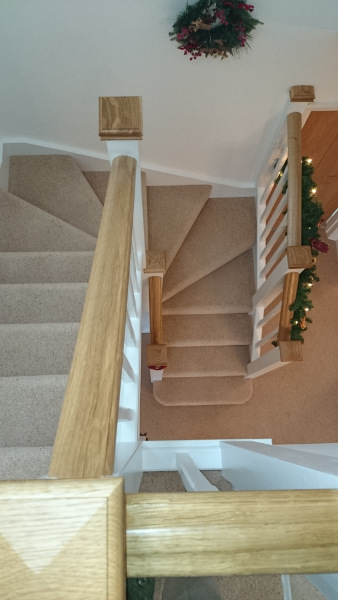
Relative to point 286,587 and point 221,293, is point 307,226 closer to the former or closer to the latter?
point 221,293

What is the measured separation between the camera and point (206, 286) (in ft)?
13.0

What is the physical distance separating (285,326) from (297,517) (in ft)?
7.87

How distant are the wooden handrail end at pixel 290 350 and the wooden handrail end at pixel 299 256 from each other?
1.68 feet

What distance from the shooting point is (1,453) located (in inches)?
57.1

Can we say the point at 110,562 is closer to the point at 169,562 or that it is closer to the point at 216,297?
the point at 169,562

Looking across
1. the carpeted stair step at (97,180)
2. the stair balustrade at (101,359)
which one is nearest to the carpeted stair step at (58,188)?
the carpeted stair step at (97,180)

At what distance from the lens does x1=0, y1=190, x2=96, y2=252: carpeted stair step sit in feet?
9.77

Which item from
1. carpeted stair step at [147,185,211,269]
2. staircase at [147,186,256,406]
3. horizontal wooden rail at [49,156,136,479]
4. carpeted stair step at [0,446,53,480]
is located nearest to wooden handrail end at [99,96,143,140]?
horizontal wooden rail at [49,156,136,479]

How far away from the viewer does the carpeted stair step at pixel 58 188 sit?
3.40m

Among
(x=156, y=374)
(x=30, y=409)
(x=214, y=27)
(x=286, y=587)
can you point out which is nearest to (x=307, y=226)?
(x=214, y=27)

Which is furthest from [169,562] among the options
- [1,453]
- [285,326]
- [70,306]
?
[285,326]

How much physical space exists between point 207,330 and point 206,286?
37 cm

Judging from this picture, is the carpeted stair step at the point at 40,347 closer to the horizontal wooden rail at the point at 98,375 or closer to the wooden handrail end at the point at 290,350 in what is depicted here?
the horizontal wooden rail at the point at 98,375

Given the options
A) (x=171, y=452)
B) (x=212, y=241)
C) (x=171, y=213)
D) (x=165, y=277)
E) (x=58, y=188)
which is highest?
(x=58, y=188)
